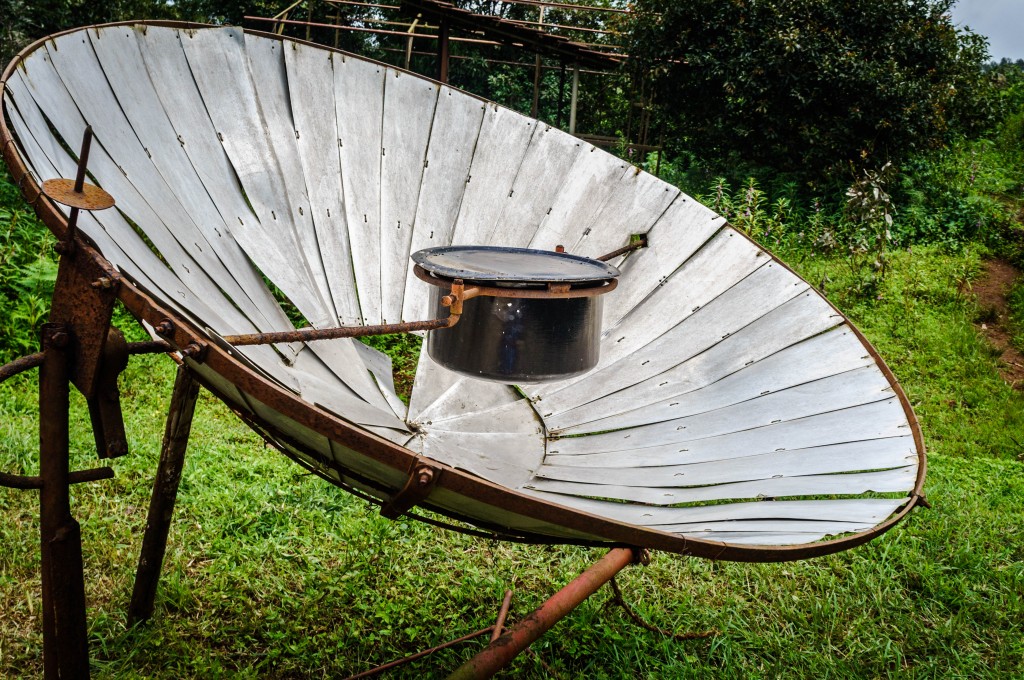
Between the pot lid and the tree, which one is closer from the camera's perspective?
the pot lid

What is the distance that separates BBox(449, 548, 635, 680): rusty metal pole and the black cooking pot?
2.19 feet

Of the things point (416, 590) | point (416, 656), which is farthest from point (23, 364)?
point (416, 590)

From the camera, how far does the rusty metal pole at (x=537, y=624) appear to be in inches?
55.4

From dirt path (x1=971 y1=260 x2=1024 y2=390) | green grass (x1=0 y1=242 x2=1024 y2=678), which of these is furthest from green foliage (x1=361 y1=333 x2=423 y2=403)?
dirt path (x1=971 y1=260 x2=1024 y2=390)

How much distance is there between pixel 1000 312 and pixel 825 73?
119 inches

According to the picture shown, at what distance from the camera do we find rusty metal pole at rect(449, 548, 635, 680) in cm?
141

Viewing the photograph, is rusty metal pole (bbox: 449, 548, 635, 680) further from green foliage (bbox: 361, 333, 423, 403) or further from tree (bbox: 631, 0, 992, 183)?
tree (bbox: 631, 0, 992, 183)

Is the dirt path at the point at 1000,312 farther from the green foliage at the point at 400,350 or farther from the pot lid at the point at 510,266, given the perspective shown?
the pot lid at the point at 510,266

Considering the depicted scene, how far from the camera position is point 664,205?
2.66 metres

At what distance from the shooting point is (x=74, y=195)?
1228 mm

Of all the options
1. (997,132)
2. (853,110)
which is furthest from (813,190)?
(997,132)

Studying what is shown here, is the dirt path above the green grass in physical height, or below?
above

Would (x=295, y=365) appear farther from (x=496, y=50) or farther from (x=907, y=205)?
(x=496, y=50)

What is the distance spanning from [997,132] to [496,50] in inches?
333
